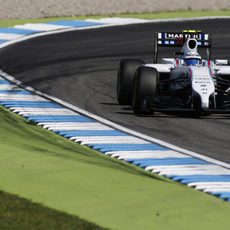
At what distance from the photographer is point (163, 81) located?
54.0ft

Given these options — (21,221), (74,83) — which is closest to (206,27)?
(74,83)

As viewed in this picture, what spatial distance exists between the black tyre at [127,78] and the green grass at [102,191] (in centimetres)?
358

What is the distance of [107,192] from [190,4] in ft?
73.8

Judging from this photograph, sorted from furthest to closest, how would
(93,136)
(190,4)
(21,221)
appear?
(190,4) → (93,136) → (21,221)

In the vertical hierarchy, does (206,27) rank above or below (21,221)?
below

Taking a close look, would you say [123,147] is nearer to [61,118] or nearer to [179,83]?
[61,118]

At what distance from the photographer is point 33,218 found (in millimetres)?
8961

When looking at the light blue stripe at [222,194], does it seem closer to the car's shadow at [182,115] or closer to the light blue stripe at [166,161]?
the light blue stripe at [166,161]

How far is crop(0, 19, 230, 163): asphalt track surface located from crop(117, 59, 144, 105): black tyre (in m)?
0.21

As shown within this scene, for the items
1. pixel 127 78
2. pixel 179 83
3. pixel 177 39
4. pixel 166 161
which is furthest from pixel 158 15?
pixel 166 161

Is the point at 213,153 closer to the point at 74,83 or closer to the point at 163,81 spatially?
the point at 163,81

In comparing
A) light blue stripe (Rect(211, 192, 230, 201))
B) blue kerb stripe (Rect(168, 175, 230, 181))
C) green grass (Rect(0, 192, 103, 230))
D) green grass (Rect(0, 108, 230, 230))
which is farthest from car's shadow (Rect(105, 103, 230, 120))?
green grass (Rect(0, 192, 103, 230))

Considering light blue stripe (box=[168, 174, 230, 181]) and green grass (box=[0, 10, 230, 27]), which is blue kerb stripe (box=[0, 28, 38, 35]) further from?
light blue stripe (box=[168, 174, 230, 181])

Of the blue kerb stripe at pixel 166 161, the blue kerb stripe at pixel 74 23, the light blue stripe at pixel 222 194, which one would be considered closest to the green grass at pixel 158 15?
the blue kerb stripe at pixel 74 23
